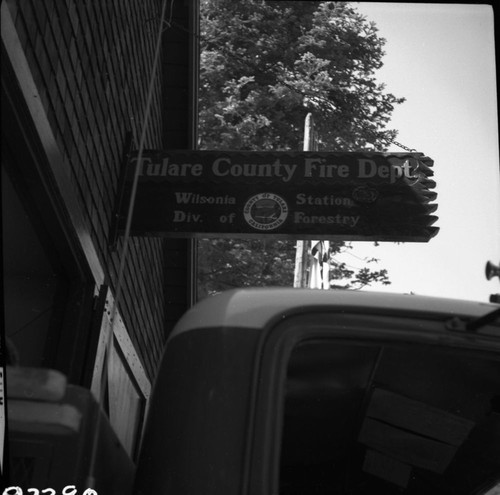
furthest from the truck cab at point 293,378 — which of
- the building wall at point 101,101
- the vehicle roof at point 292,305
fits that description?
the building wall at point 101,101

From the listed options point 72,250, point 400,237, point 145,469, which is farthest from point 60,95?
point 145,469

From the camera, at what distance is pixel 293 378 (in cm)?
171

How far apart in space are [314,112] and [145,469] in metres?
0.93

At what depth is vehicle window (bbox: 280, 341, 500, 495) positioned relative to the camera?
1719mm

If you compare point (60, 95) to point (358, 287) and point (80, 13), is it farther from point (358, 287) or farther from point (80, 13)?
point (358, 287)

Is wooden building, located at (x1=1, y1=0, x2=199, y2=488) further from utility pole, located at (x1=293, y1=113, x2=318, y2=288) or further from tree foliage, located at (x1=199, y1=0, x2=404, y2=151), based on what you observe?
utility pole, located at (x1=293, y1=113, x2=318, y2=288)

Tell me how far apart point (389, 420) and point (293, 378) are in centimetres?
38

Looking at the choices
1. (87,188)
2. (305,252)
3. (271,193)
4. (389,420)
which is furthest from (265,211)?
(87,188)

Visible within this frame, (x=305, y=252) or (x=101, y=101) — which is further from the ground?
(x=101, y=101)

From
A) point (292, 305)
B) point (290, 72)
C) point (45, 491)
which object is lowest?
point (45, 491)

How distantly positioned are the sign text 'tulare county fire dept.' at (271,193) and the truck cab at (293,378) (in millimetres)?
356

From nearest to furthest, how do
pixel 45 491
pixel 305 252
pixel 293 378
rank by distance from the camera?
pixel 45 491 < pixel 293 378 < pixel 305 252

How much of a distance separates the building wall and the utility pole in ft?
1.24

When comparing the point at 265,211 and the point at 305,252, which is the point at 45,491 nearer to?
the point at 305,252
